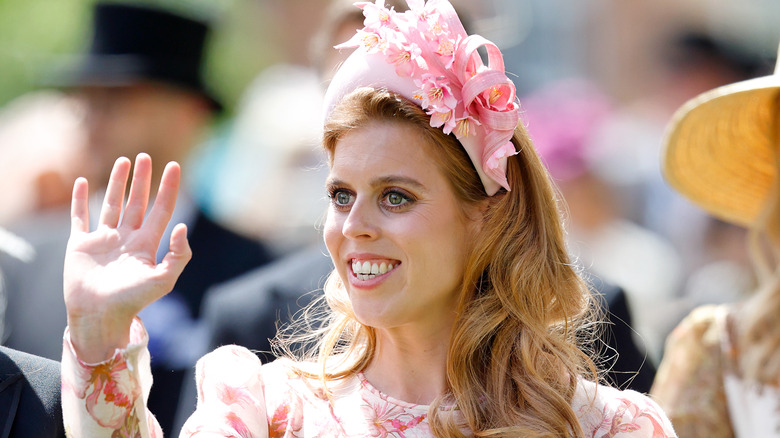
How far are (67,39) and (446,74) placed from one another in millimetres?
4879

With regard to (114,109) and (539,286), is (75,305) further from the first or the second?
(114,109)

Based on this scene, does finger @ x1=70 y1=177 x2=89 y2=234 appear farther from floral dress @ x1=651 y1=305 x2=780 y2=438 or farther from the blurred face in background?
the blurred face in background

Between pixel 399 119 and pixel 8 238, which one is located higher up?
→ pixel 399 119

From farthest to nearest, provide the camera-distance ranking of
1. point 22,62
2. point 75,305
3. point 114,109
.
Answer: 1. point 22,62
2. point 114,109
3. point 75,305

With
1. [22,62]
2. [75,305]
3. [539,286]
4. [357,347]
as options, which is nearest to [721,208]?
[539,286]

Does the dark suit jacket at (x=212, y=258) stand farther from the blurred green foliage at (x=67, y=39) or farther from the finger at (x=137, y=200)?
the finger at (x=137, y=200)

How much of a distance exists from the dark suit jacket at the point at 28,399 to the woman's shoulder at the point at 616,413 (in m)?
1.30

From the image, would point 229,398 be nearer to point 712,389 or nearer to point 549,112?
point 712,389

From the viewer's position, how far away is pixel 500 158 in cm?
269

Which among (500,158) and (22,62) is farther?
(22,62)

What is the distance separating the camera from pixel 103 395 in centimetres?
230

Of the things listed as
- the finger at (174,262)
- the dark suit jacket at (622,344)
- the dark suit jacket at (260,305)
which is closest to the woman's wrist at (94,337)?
the finger at (174,262)

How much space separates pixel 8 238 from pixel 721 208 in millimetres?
2907

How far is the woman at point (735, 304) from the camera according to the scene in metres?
3.58
